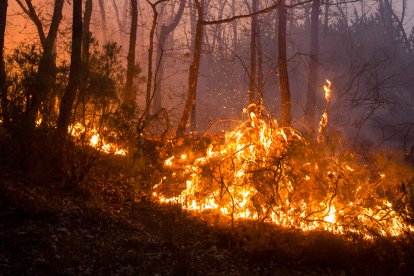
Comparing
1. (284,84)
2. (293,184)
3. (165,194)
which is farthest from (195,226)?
(284,84)

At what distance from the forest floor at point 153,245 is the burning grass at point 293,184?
287 mm

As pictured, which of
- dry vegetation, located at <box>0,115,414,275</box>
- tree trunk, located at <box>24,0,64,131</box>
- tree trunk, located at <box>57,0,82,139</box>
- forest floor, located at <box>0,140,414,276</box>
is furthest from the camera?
tree trunk, located at <box>57,0,82,139</box>

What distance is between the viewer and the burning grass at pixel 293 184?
5336mm

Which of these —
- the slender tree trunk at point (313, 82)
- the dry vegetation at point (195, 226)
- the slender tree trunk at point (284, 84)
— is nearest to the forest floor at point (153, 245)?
the dry vegetation at point (195, 226)

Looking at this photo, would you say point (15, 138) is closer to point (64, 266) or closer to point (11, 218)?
point (11, 218)

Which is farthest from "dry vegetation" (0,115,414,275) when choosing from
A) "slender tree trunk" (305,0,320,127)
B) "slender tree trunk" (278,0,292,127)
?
"slender tree trunk" (305,0,320,127)

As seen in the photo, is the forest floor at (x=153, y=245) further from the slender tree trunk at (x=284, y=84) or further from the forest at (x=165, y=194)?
the slender tree trunk at (x=284, y=84)

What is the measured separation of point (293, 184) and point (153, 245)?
2062 mm

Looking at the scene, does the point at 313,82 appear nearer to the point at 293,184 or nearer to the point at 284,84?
the point at 284,84

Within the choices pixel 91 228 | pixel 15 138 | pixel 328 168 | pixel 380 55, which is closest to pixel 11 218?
pixel 91 228

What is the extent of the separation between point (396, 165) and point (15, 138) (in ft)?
18.6

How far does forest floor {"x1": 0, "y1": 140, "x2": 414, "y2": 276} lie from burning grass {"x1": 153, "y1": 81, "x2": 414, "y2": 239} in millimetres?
287

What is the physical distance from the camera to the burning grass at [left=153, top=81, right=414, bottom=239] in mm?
5336

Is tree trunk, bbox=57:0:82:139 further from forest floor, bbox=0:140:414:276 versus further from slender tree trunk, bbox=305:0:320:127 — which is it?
slender tree trunk, bbox=305:0:320:127
